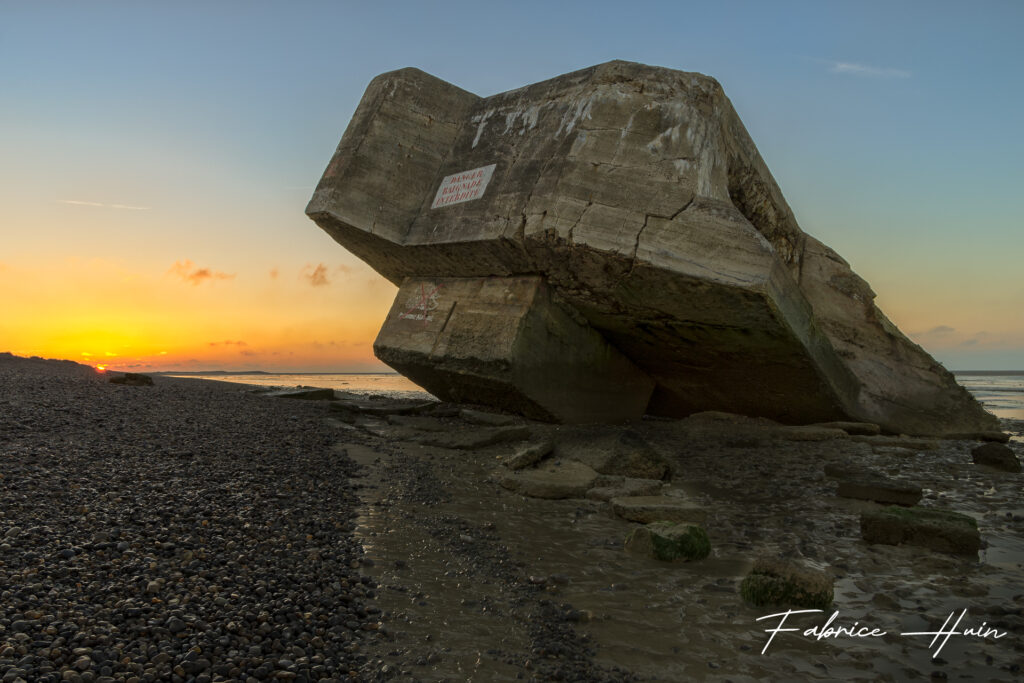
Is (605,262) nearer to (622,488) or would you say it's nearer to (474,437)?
(474,437)

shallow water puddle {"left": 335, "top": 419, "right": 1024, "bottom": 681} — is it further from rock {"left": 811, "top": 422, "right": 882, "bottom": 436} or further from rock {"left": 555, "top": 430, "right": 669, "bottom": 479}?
rock {"left": 811, "top": 422, "right": 882, "bottom": 436}

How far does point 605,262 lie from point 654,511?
3.06m

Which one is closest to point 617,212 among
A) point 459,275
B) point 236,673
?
point 459,275

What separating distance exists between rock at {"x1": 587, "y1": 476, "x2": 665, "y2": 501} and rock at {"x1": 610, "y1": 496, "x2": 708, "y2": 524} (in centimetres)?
36

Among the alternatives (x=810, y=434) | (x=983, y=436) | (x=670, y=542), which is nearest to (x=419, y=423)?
(x=810, y=434)

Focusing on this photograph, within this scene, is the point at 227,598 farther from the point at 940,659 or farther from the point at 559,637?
the point at 940,659

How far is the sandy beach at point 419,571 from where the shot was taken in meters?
2.51

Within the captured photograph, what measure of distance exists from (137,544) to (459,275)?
5789mm

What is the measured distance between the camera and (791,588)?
3094mm

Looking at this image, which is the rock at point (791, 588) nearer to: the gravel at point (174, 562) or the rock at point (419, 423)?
the gravel at point (174, 562)

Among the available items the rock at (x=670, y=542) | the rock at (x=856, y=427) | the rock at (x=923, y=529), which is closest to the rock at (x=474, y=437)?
the rock at (x=670, y=542)

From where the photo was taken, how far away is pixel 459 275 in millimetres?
8570

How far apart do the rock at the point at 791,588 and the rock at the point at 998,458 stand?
421 centimetres

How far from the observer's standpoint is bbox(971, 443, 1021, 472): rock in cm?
616
